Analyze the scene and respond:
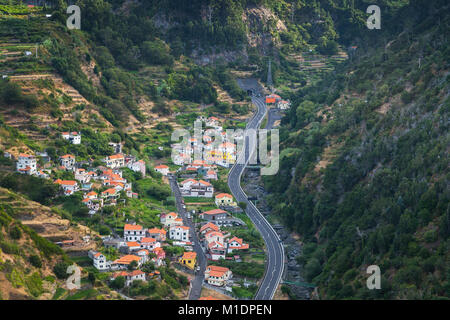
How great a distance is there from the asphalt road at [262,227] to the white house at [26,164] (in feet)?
45.1

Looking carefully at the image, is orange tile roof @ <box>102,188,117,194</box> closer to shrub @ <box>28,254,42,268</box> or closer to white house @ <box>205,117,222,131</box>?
shrub @ <box>28,254,42,268</box>

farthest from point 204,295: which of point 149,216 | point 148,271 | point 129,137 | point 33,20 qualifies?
point 33,20

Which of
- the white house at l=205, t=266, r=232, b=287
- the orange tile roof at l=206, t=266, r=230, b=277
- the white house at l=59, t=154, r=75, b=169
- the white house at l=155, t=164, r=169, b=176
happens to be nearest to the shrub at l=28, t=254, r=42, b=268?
the white house at l=205, t=266, r=232, b=287

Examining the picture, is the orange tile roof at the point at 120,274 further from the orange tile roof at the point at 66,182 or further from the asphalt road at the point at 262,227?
the orange tile roof at the point at 66,182

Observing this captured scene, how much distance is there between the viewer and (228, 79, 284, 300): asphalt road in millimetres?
41281

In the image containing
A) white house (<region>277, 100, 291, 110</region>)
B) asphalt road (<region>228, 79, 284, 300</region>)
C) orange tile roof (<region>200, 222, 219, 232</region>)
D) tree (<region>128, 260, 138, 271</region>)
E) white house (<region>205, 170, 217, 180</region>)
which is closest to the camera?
tree (<region>128, 260, 138, 271</region>)

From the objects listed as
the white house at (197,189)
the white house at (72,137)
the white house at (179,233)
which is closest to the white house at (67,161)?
the white house at (72,137)

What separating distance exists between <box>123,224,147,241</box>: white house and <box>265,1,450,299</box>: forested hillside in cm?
910

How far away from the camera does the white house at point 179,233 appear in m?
46.2

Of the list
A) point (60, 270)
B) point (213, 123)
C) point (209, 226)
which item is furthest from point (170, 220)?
point (213, 123)

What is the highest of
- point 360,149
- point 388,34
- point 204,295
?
point 388,34

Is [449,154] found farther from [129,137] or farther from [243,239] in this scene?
[129,137]

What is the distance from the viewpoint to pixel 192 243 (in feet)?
151

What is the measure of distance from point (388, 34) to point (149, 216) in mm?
32700
